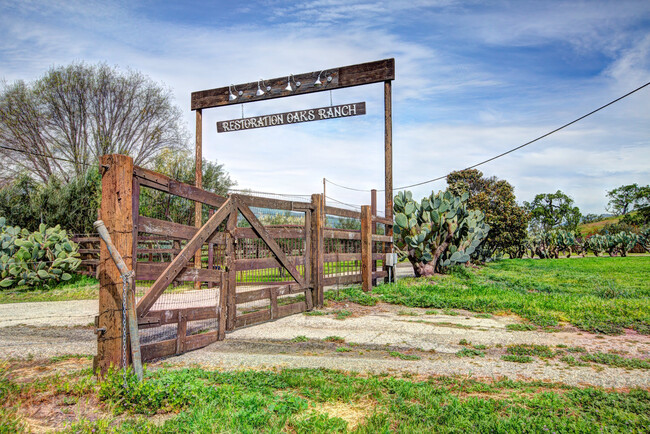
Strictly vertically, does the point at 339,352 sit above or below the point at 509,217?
below

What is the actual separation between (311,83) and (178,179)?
11.6 m

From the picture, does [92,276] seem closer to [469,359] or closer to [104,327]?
[104,327]

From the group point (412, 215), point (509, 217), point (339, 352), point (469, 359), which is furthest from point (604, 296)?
point (509, 217)

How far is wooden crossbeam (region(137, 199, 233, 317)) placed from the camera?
15.3 feet

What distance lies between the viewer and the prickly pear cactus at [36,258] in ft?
40.3

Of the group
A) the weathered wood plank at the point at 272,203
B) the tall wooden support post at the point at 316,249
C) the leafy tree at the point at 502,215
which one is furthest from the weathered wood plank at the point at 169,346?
the leafy tree at the point at 502,215

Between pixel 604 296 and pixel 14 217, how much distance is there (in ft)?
61.6

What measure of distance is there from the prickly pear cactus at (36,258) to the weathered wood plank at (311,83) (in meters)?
6.10

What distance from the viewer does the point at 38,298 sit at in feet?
37.2

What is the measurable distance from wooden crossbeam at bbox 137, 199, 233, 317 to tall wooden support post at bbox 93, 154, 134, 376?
0.42 metres

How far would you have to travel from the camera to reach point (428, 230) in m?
13.5

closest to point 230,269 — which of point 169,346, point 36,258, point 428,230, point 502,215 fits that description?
point 169,346

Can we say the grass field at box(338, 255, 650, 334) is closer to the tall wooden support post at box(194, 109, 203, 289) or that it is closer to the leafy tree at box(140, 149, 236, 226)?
the tall wooden support post at box(194, 109, 203, 289)

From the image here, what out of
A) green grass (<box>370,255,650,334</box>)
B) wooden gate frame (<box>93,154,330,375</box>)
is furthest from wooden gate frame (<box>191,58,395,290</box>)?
wooden gate frame (<box>93,154,330,375</box>)
